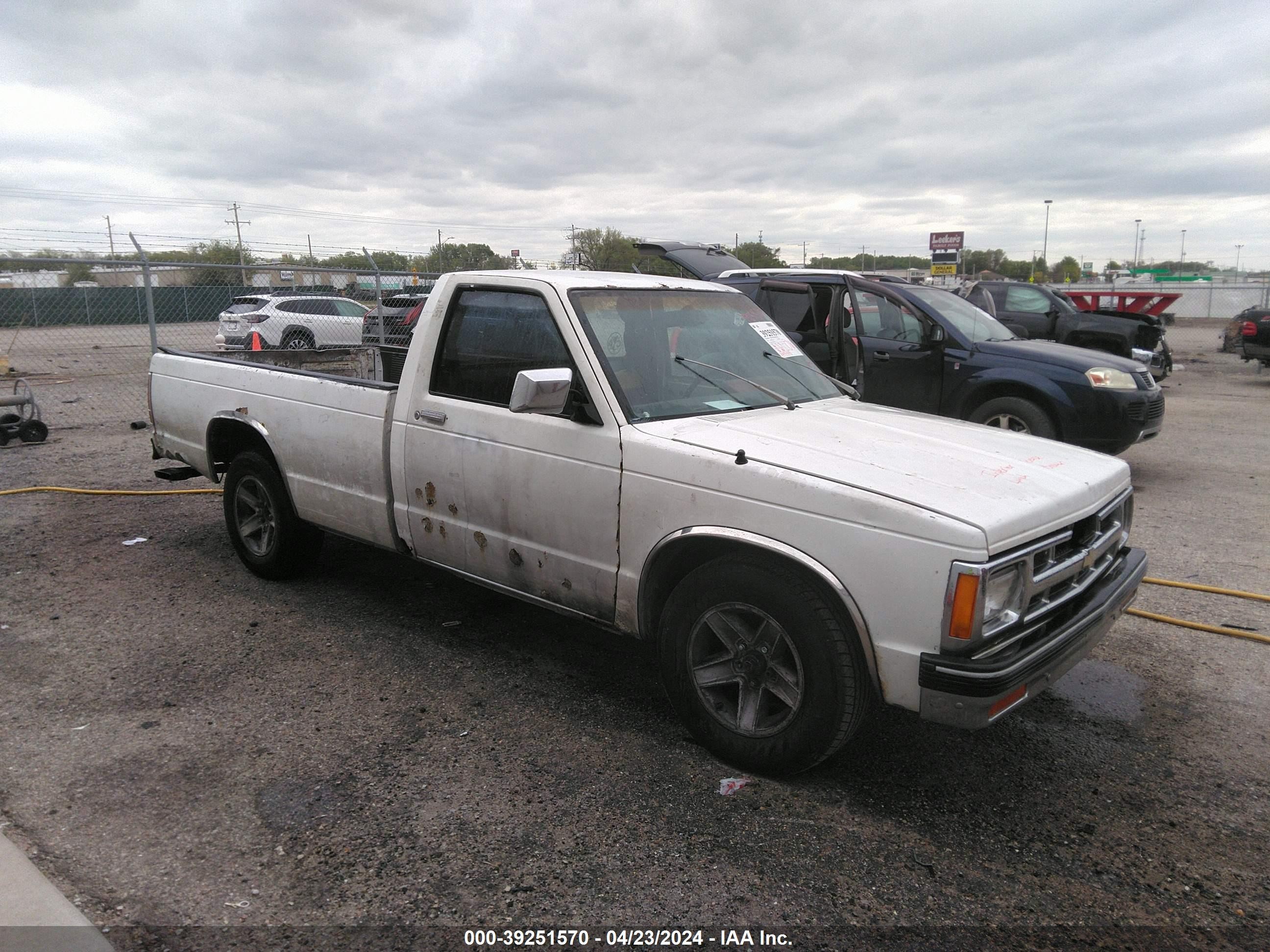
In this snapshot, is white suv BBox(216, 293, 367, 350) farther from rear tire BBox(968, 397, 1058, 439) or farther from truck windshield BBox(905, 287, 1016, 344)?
rear tire BBox(968, 397, 1058, 439)

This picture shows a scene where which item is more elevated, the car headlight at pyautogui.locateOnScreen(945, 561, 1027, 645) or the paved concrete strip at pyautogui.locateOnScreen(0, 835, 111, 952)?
the car headlight at pyautogui.locateOnScreen(945, 561, 1027, 645)

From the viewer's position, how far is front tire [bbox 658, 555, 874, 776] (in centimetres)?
284

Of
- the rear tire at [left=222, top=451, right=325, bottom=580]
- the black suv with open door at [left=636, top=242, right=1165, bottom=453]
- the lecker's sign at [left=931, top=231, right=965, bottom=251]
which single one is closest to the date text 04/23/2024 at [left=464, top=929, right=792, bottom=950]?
the rear tire at [left=222, top=451, right=325, bottom=580]

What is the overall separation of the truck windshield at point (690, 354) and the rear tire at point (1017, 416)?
156 inches

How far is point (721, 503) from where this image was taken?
3.06 metres

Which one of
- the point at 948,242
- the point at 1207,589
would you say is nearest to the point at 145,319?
the point at 1207,589

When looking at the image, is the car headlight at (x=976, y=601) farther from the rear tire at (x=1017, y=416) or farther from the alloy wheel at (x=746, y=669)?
the rear tire at (x=1017, y=416)

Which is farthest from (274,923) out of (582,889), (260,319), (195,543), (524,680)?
(260,319)

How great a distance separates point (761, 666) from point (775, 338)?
6.35ft

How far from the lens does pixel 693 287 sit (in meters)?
4.33

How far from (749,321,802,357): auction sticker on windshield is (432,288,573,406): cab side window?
3.71ft

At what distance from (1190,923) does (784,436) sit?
195 centimetres

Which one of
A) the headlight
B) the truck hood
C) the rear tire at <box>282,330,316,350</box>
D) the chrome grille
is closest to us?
the headlight

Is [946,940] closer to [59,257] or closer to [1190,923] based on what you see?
[1190,923]
